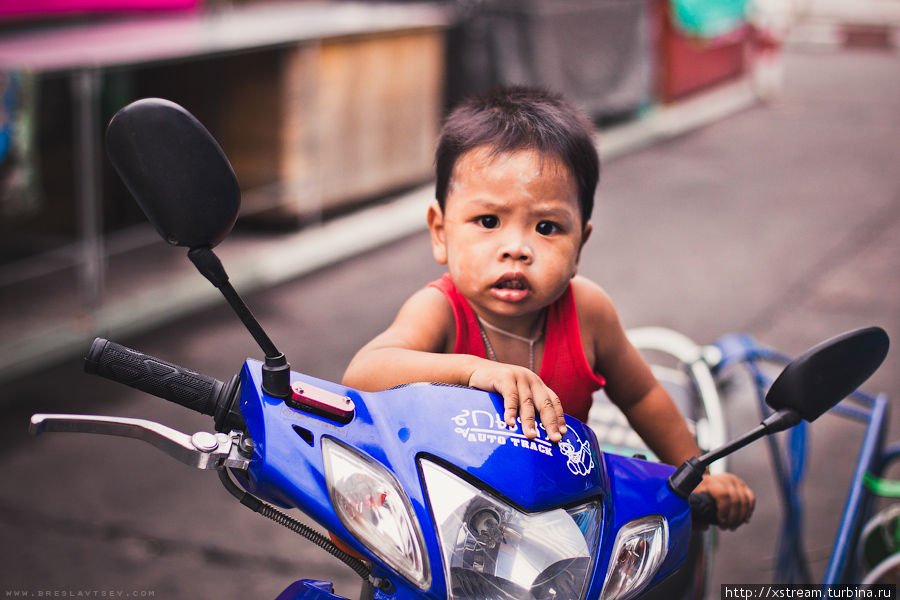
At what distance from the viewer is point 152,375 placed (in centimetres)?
133

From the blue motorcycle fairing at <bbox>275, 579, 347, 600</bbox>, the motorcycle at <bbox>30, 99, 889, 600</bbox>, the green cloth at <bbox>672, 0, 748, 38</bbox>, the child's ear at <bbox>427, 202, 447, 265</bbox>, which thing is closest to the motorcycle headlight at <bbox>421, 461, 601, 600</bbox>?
the motorcycle at <bbox>30, 99, 889, 600</bbox>

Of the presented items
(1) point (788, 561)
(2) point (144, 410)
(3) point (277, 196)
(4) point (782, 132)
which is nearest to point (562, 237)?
(1) point (788, 561)

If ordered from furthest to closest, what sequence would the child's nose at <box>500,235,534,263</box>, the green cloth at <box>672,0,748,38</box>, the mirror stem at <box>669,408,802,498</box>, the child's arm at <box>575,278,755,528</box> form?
1. the green cloth at <box>672,0,748,38</box>
2. the child's arm at <box>575,278,755,528</box>
3. the child's nose at <box>500,235,534,263</box>
4. the mirror stem at <box>669,408,802,498</box>

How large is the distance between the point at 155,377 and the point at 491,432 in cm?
46

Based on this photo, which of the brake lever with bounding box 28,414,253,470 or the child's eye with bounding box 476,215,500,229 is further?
the child's eye with bounding box 476,215,500,229

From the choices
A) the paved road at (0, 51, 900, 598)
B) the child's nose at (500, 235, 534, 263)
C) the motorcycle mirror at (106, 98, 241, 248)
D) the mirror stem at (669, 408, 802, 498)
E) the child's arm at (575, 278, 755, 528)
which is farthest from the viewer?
the paved road at (0, 51, 900, 598)

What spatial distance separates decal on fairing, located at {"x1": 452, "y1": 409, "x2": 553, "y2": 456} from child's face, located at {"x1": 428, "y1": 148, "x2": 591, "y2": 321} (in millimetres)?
286

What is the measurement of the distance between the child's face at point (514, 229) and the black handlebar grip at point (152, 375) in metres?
0.48

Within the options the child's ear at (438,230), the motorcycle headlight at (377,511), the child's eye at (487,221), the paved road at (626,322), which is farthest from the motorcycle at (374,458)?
the paved road at (626,322)

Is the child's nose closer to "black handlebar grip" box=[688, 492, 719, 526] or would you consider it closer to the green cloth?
"black handlebar grip" box=[688, 492, 719, 526]

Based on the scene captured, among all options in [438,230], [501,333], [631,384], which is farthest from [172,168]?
[631,384]

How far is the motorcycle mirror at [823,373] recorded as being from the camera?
1.47m

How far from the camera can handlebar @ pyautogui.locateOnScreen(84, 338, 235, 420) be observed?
4.28 ft

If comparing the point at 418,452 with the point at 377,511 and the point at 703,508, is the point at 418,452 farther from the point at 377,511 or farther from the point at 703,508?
the point at 703,508
